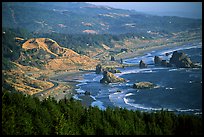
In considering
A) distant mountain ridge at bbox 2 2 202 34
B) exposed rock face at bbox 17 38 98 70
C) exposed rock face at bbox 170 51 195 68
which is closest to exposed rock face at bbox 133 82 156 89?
exposed rock face at bbox 170 51 195 68

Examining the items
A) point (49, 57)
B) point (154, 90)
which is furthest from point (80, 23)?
point (154, 90)

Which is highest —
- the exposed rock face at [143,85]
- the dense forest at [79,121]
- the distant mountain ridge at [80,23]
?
the dense forest at [79,121]

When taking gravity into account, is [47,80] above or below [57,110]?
below

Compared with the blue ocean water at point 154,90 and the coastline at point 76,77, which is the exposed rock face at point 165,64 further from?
the coastline at point 76,77

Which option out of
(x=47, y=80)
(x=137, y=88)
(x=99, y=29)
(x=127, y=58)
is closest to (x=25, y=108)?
(x=137, y=88)

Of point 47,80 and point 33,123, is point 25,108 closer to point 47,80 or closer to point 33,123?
point 33,123

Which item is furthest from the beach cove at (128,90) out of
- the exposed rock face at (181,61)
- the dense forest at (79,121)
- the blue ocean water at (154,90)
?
the dense forest at (79,121)
